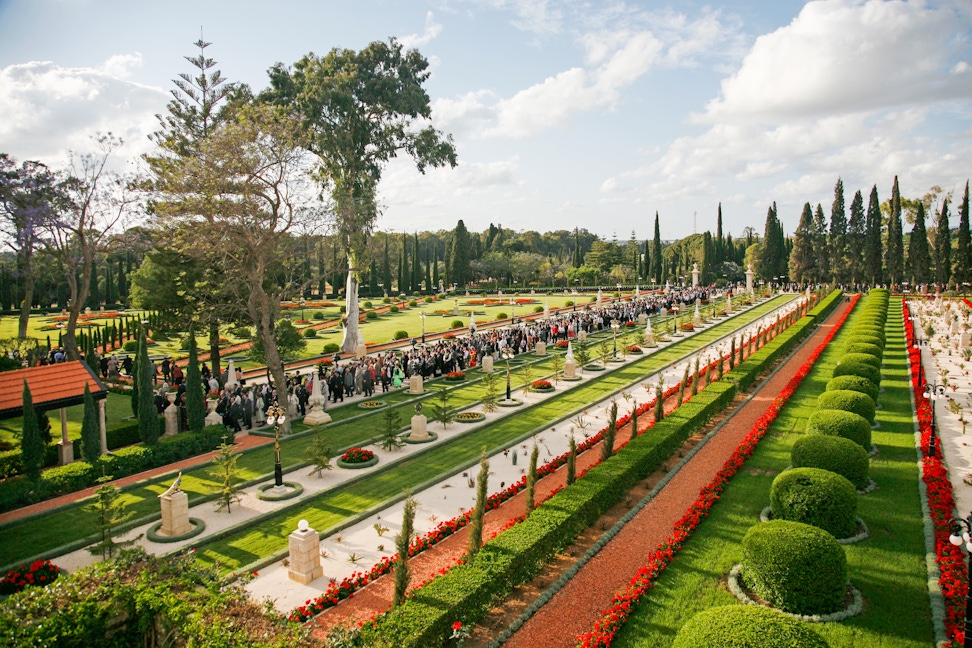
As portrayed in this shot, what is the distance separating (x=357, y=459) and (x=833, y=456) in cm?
1112

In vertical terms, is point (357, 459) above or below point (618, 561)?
above

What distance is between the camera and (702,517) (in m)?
11.3

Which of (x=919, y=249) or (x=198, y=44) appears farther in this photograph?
(x=919, y=249)

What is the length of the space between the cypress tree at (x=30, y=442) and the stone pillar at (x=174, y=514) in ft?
16.1

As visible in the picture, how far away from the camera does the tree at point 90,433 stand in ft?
48.9

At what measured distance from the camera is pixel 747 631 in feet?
20.1

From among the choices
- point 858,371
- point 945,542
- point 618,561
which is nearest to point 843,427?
point 945,542

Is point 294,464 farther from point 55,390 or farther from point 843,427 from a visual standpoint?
point 843,427

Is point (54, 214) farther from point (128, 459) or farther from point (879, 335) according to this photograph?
point (879, 335)

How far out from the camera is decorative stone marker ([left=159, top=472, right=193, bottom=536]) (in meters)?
11.4

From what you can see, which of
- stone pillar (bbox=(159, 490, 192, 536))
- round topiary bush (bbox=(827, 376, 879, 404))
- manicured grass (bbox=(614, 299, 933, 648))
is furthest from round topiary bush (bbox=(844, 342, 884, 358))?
stone pillar (bbox=(159, 490, 192, 536))

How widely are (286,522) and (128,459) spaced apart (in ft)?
19.4

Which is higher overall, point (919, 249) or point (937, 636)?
point (919, 249)

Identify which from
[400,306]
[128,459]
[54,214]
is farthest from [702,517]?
[400,306]
